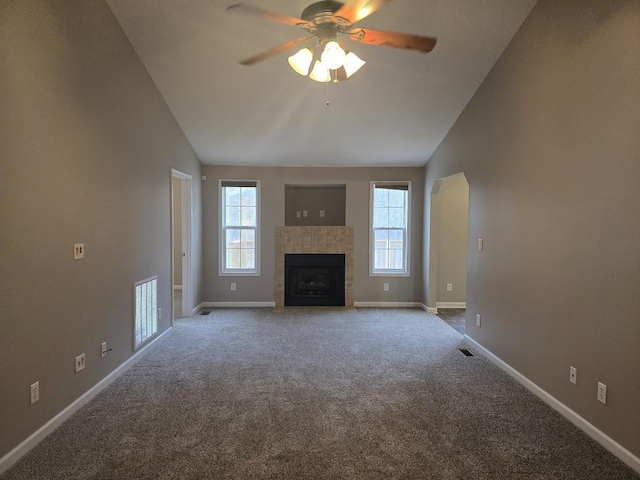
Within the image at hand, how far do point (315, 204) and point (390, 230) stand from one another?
1.35m

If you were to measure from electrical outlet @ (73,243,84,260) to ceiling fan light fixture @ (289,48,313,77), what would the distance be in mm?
1962

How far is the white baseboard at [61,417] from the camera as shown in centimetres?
210

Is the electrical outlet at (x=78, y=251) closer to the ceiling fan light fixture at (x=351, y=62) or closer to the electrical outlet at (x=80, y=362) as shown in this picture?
the electrical outlet at (x=80, y=362)

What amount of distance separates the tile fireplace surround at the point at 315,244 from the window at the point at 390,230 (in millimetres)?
411

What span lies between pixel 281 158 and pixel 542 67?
3.74m

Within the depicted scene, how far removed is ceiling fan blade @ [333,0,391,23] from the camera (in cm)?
196

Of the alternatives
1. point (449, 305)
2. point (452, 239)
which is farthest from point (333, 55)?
point (449, 305)

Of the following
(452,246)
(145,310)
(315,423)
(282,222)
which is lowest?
(315,423)

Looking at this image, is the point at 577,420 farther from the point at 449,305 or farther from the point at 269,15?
the point at 449,305

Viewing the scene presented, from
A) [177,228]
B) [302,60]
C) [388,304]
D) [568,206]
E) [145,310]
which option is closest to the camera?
[302,60]

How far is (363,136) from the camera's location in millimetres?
5215

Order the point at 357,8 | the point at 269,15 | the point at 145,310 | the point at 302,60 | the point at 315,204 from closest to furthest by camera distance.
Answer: the point at 357,8 < the point at 269,15 < the point at 302,60 < the point at 145,310 < the point at 315,204

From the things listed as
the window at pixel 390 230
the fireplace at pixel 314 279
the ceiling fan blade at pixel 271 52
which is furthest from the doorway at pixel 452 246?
the ceiling fan blade at pixel 271 52

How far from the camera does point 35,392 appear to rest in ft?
7.62
